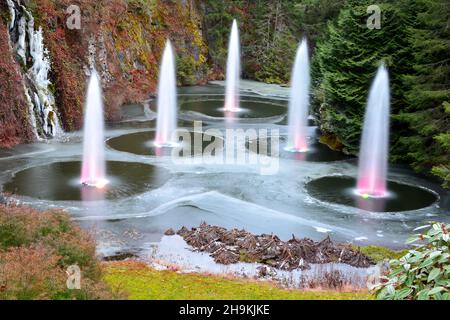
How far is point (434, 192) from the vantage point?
67.3ft

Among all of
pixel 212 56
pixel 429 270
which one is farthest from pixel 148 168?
pixel 212 56

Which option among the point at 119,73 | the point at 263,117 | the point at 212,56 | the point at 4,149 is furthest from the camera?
the point at 212,56

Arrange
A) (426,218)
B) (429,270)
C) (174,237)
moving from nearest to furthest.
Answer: (429,270)
(174,237)
(426,218)

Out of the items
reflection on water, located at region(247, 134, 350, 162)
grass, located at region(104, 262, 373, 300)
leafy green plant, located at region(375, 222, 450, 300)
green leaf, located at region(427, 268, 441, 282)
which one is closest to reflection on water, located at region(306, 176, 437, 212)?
reflection on water, located at region(247, 134, 350, 162)

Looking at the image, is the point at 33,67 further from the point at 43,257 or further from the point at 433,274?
the point at 433,274

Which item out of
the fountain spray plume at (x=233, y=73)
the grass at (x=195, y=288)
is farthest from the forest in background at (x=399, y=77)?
the grass at (x=195, y=288)

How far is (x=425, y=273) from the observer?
5852mm

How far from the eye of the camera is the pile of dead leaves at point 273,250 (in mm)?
13906

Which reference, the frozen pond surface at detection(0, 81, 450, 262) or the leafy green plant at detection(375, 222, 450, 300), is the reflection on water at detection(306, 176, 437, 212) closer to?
the frozen pond surface at detection(0, 81, 450, 262)

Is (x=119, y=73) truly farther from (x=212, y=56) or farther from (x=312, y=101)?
(x=212, y=56)

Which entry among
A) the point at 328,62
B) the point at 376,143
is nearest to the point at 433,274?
the point at 376,143

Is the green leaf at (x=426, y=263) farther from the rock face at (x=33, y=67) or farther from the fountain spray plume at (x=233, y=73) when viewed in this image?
the fountain spray plume at (x=233, y=73)

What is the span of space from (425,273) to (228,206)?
1260 centimetres

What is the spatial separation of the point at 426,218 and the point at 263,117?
57.4ft
